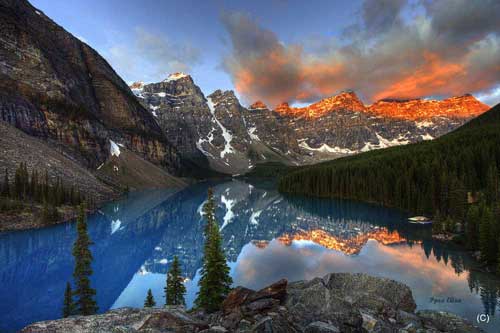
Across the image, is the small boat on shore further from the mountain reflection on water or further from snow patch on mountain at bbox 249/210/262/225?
snow patch on mountain at bbox 249/210/262/225


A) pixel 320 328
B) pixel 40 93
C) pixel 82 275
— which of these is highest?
pixel 40 93

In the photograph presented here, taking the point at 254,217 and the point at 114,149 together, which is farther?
the point at 114,149

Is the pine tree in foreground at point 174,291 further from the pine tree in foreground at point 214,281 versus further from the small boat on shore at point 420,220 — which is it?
the small boat on shore at point 420,220

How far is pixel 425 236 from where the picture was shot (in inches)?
2092

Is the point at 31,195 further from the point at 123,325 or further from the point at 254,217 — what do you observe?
the point at 123,325

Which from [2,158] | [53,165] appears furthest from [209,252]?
[53,165]

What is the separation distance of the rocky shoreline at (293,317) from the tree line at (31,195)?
64.7 meters

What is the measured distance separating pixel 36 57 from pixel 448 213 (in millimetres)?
201237

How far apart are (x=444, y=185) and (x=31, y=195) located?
9937 cm

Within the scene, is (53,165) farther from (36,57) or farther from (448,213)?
(448,213)

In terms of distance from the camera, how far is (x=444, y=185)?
69688 millimetres

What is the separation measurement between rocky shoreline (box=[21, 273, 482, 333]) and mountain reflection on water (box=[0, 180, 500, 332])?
12858mm

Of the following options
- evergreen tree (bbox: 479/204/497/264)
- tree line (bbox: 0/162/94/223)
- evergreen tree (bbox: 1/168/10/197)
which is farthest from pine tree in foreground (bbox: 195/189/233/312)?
evergreen tree (bbox: 1/168/10/197)

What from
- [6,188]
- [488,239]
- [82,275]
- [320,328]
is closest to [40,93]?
[6,188]
